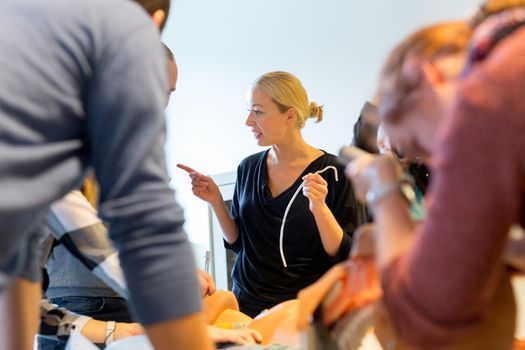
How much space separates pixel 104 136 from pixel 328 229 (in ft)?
4.04

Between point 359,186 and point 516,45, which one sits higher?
point 516,45

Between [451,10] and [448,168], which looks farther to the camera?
[451,10]

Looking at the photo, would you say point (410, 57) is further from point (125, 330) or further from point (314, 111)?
point (314, 111)

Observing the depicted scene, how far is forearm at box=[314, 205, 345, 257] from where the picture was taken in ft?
5.70

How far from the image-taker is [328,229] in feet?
5.71

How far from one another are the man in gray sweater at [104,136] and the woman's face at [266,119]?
1431 mm

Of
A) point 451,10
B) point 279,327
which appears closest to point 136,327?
point 279,327

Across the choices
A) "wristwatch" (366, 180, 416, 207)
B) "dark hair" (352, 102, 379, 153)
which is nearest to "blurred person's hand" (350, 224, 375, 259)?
"wristwatch" (366, 180, 416, 207)

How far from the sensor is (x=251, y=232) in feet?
6.31

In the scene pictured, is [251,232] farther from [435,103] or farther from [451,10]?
[435,103]

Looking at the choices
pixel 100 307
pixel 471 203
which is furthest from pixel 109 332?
pixel 471 203

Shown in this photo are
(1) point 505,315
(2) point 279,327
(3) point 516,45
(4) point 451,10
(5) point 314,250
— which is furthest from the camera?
(4) point 451,10

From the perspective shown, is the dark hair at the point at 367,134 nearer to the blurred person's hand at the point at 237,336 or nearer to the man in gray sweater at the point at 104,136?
the blurred person's hand at the point at 237,336

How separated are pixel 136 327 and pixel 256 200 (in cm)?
89
